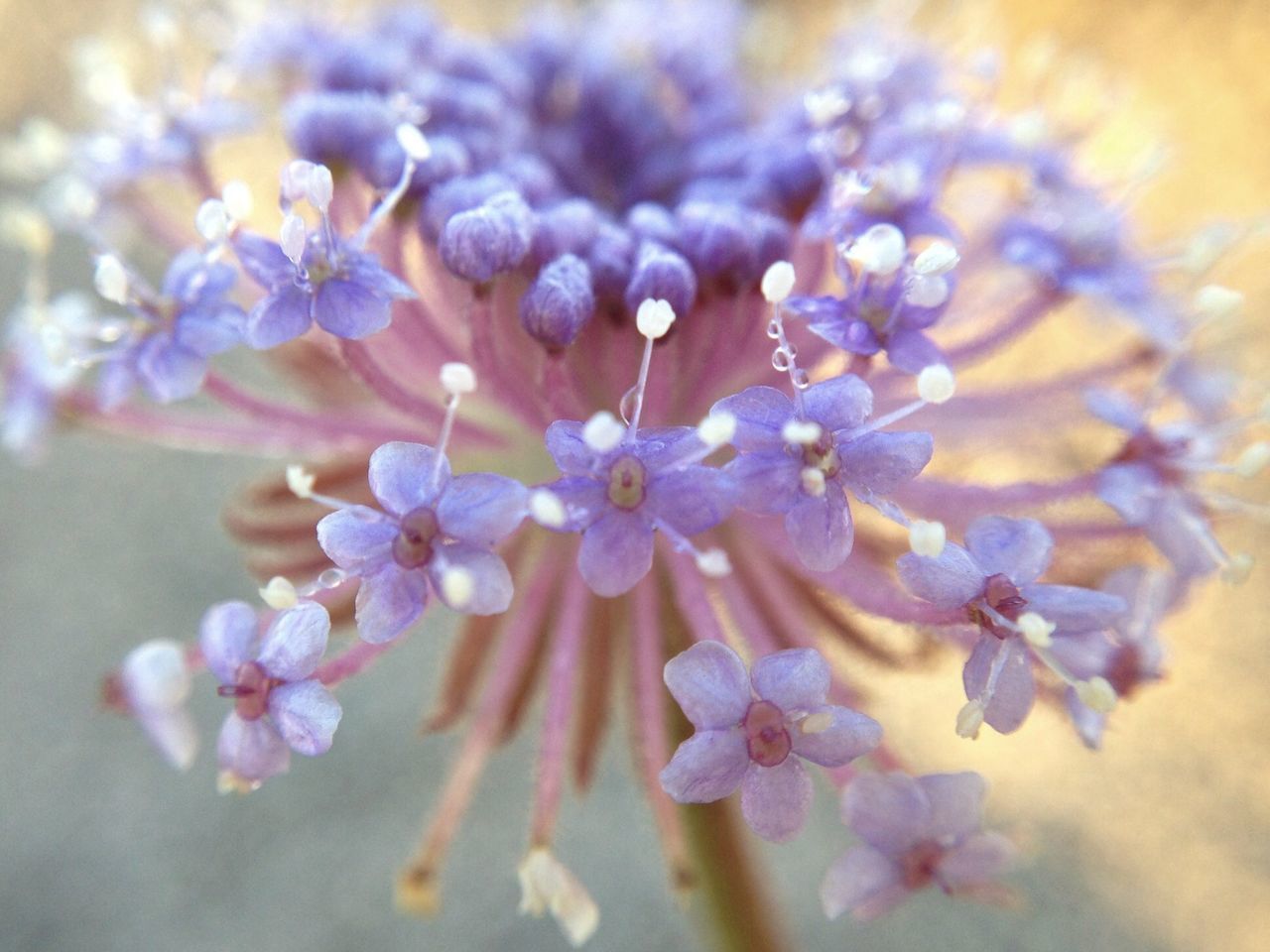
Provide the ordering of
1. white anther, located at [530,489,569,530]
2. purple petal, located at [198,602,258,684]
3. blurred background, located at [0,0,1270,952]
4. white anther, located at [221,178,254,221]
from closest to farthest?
white anther, located at [530,489,569,530] < purple petal, located at [198,602,258,684] < white anther, located at [221,178,254,221] < blurred background, located at [0,0,1270,952]

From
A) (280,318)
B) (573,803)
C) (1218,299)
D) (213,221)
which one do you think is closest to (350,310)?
(280,318)

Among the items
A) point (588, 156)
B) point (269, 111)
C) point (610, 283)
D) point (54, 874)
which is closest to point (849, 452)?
point (610, 283)

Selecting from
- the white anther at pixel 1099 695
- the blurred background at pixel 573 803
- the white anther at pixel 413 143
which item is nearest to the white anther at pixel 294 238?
the white anther at pixel 413 143

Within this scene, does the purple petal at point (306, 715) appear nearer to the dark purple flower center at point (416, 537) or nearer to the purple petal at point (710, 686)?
the dark purple flower center at point (416, 537)

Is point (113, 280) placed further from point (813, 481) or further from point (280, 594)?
point (813, 481)

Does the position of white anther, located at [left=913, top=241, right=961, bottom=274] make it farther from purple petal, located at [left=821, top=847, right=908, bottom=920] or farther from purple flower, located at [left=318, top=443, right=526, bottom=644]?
purple petal, located at [left=821, top=847, right=908, bottom=920]

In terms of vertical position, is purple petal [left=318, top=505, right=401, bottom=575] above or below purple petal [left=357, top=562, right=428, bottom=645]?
above

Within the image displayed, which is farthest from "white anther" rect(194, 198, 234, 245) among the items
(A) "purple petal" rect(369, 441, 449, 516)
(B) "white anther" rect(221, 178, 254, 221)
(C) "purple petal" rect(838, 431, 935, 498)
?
(C) "purple petal" rect(838, 431, 935, 498)

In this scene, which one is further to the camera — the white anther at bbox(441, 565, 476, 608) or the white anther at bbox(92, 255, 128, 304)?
the white anther at bbox(92, 255, 128, 304)
